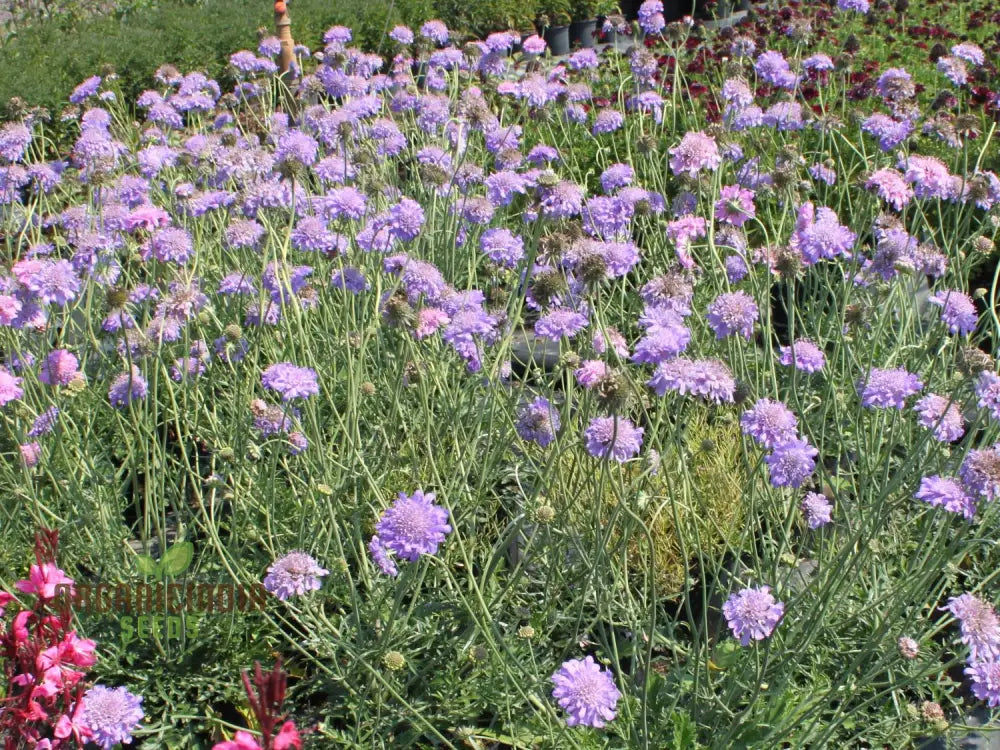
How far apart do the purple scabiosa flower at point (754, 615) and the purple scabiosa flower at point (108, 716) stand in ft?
3.85

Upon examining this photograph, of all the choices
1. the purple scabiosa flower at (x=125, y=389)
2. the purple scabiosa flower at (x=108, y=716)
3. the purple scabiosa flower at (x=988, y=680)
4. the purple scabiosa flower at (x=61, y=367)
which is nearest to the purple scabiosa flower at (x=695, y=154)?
the purple scabiosa flower at (x=988, y=680)

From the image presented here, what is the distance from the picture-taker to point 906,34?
669 centimetres

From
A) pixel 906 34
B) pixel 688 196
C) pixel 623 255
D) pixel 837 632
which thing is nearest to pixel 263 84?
pixel 688 196

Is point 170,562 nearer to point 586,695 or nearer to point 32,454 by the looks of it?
point 32,454

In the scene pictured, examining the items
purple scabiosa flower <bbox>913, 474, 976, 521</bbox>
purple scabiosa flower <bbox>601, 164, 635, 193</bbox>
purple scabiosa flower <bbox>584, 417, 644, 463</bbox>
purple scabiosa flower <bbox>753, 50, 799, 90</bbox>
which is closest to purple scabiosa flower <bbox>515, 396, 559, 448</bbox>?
purple scabiosa flower <bbox>584, 417, 644, 463</bbox>

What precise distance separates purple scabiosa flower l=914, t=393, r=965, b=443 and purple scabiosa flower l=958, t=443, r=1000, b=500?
25 cm

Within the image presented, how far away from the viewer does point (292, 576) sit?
6.35ft

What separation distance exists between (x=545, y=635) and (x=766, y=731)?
53 cm

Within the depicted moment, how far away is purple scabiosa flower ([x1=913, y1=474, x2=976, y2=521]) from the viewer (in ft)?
5.99

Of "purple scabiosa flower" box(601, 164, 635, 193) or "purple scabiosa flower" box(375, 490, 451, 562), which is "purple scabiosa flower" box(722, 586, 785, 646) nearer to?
"purple scabiosa flower" box(375, 490, 451, 562)

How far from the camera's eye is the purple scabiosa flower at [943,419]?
211cm

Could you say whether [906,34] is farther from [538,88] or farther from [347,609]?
[347,609]

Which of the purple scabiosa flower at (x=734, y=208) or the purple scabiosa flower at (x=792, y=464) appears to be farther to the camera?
the purple scabiosa flower at (x=734, y=208)

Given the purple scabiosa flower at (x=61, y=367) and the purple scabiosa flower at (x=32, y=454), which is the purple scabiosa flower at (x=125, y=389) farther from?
the purple scabiosa flower at (x=32, y=454)
